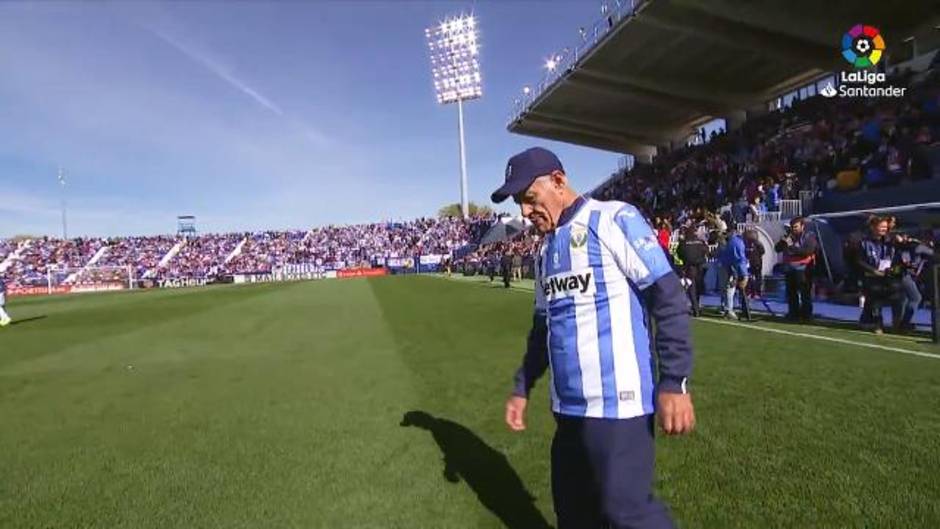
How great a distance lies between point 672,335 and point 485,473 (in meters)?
2.48

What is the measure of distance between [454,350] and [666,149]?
40241 millimetres

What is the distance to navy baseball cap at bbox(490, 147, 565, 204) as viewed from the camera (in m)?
2.73

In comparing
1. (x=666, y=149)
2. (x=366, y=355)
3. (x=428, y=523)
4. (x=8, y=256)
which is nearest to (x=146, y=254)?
(x=8, y=256)

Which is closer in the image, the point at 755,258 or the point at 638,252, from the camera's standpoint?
the point at 638,252

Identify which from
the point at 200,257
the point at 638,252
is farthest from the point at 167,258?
the point at 638,252

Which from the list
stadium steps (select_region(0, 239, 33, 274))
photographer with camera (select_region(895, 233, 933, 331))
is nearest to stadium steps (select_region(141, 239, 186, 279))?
stadium steps (select_region(0, 239, 33, 274))

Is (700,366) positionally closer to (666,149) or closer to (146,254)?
(666,149)

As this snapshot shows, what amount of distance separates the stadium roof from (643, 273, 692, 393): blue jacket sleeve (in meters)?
27.0

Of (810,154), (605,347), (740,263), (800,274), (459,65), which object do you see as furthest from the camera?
(459,65)

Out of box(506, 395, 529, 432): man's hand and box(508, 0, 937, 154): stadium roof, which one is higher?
box(508, 0, 937, 154): stadium roof

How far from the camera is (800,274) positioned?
12047mm

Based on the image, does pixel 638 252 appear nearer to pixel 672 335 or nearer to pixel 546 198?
pixel 672 335

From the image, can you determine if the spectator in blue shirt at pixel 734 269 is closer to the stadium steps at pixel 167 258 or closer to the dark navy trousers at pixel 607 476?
the dark navy trousers at pixel 607 476

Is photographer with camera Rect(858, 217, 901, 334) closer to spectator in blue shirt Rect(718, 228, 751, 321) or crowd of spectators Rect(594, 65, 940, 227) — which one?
spectator in blue shirt Rect(718, 228, 751, 321)
